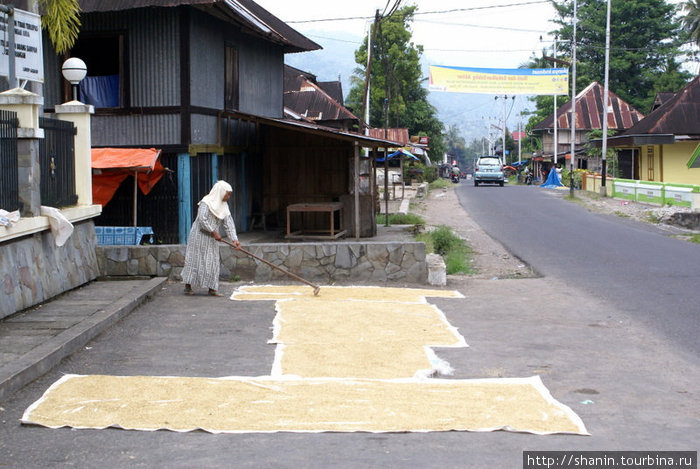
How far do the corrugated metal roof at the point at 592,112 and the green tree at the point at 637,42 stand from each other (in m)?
2.08

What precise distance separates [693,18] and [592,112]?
1184 cm

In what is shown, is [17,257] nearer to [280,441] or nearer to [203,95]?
[280,441]

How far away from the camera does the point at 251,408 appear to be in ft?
18.5

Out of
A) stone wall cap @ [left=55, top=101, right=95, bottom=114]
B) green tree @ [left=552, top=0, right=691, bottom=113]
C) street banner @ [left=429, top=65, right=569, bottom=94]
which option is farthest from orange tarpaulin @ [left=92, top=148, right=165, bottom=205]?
green tree @ [left=552, top=0, right=691, bottom=113]

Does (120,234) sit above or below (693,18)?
below

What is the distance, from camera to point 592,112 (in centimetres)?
6372

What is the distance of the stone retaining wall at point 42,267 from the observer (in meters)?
8.61

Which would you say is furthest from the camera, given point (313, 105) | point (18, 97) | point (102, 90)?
point (313, 105)

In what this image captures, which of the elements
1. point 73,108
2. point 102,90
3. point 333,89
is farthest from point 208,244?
point 333,89

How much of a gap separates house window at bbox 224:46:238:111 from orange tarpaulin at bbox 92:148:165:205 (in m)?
2.80

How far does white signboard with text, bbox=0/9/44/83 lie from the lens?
9602 millimetres

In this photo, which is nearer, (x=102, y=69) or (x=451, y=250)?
(x=102, y=69)

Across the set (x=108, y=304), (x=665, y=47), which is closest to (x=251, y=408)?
(x=108, y=304)

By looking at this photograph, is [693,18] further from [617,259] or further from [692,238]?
[617,259]
